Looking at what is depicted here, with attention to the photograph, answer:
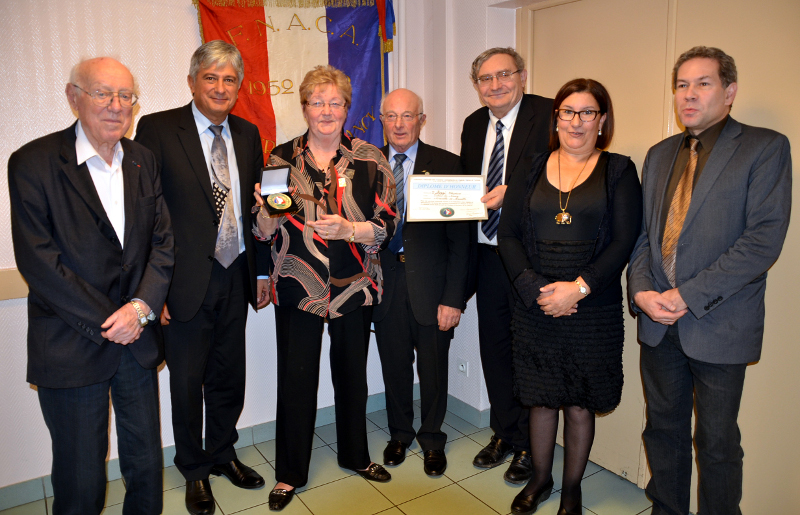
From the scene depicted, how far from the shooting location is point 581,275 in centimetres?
227

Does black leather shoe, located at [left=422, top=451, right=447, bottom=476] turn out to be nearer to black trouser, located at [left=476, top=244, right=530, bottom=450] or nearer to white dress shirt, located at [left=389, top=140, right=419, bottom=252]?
black trouser, located at [left=476, top=244, right=530, bottom=450]

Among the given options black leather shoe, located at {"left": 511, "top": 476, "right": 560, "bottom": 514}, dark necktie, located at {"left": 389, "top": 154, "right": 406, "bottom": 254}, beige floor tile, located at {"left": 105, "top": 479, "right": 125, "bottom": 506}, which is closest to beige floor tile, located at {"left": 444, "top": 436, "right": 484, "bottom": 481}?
black leather shoe, located at {"left": 511, "top": 476, "right": 560, "bottom": 514}

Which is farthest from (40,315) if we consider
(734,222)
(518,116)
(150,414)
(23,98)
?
(734,222)

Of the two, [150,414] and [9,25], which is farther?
[9,25]

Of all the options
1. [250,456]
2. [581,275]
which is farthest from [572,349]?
[250,456]

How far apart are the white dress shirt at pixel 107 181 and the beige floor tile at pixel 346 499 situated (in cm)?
154

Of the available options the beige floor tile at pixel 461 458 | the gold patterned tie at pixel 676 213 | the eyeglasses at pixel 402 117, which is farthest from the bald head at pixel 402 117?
the beige floor tile at pixel 461 458

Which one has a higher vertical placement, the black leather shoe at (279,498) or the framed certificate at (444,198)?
the framed certificate at (444,198)

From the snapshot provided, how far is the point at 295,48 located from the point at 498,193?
5.05 ft

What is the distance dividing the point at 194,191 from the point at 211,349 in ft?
2.58

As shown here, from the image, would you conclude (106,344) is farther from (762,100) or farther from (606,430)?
(762,100)

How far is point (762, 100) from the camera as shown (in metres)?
2.28

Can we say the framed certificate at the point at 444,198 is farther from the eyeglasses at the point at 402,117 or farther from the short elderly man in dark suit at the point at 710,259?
the short elderly man in dark suit at the point at 710,259

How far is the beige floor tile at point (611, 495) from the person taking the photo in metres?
2.68
